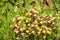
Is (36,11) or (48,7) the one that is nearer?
(36,11)

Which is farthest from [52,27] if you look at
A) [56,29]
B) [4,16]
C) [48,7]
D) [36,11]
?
[4,16]

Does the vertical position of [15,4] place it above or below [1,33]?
above

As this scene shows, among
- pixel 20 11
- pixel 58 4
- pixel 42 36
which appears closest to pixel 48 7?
pixel 58 4

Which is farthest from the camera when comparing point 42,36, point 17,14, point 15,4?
point 15,4

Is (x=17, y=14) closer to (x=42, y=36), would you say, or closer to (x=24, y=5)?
(x=24, y=5)

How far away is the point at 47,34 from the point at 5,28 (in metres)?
0.89

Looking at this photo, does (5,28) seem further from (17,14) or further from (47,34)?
(47,34)

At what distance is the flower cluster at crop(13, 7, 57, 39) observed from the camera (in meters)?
A: 4.39

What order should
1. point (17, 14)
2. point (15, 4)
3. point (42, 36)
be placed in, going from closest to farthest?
point (42, 36), point (17, 14), point (15, 4)

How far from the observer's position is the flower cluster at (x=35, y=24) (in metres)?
4.39

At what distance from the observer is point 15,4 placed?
207 inches

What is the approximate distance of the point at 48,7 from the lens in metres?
5.19

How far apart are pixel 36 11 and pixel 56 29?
543 mm

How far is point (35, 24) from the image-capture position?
14.5 ft
